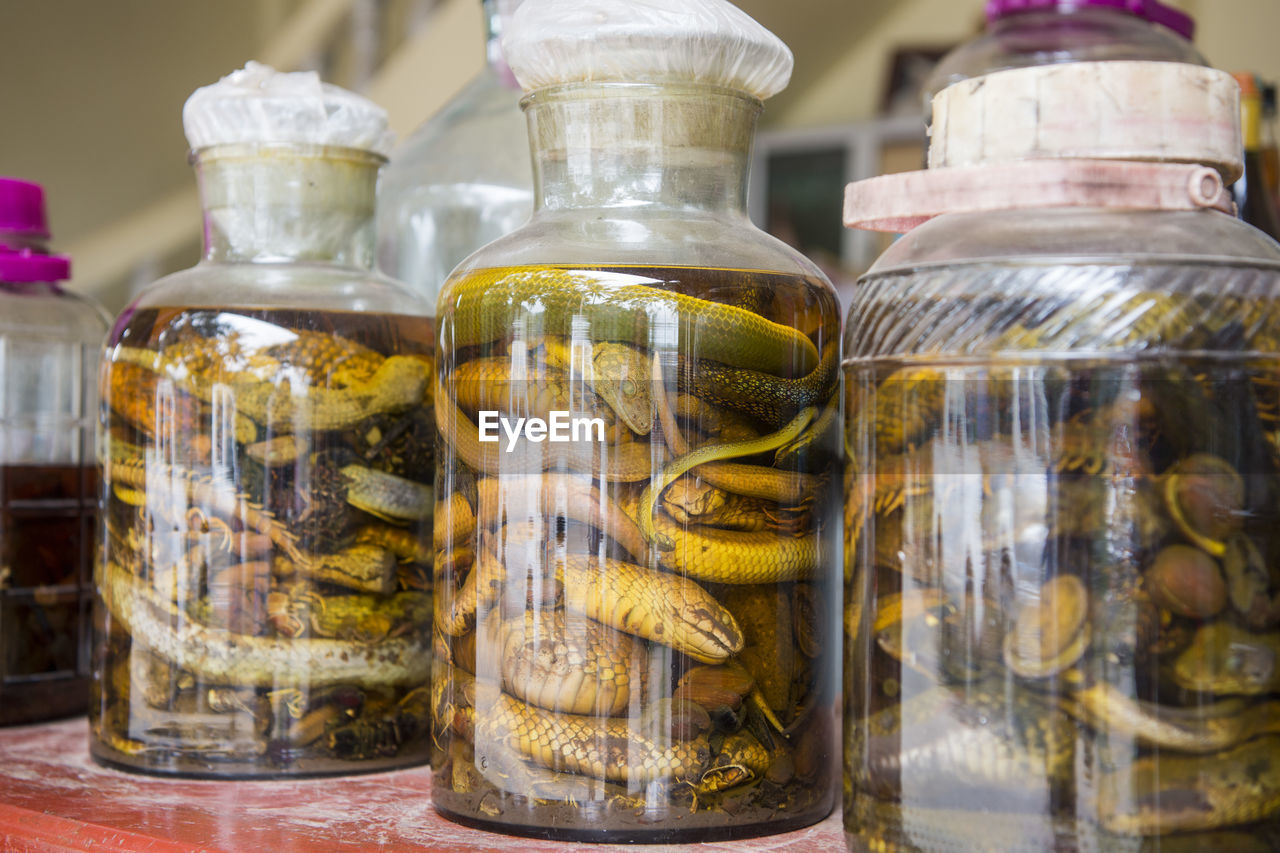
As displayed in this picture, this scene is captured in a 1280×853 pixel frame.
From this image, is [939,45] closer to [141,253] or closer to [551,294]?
[141,253]

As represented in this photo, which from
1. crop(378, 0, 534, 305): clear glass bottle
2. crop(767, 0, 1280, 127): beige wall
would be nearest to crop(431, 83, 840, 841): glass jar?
crop(378, 0, 534, 305): clear glass bottle

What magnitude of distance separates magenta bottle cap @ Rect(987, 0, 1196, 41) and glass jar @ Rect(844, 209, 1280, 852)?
0.36 metres

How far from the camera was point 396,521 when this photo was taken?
632 mm

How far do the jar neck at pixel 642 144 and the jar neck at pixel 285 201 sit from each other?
0.15 m

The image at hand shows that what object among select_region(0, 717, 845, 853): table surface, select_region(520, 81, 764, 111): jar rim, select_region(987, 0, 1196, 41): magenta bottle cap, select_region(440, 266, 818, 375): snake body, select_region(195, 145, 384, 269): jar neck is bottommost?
select_region(0, 717, 845, 853): table surface

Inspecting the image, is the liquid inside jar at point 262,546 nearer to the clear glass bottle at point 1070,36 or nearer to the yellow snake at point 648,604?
the yellow snake at point 648,604

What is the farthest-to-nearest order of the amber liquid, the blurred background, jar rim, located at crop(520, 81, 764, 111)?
1. the blurred background
2. the amber liquid
3. jar rim, located at crop(520, 81, 764, 111)

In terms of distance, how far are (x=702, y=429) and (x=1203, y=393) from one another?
175 mm

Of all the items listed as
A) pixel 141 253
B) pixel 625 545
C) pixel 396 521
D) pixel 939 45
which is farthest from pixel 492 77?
pixel 939 45

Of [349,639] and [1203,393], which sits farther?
[349,639]

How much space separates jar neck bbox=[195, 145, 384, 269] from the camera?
2.13ft

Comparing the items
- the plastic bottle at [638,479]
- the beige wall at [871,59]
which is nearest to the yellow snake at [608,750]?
the plastic bottle at [638,479]

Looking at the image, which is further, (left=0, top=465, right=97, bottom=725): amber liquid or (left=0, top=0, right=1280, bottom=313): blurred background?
(left=0, top=0, right=1280, bottom=313): blurred background

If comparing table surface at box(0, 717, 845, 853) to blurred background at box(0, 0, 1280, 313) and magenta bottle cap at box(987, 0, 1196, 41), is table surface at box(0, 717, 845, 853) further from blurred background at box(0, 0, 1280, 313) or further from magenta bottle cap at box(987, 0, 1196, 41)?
blurred background at box(0, 0, 1280, 313)
